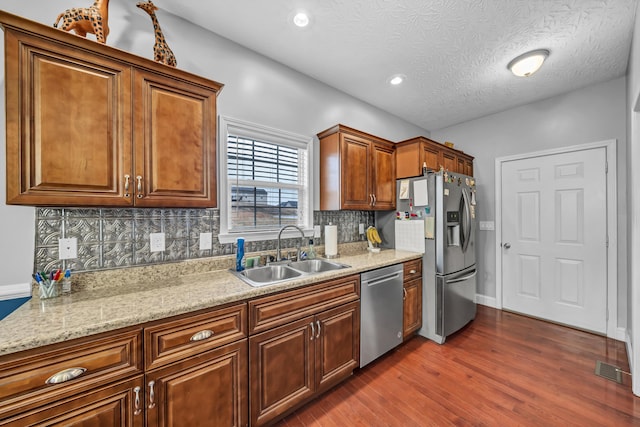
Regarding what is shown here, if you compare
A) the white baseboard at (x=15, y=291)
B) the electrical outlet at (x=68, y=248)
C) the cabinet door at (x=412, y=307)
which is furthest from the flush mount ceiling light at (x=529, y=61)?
the white baseboard at (x=15, y=291)

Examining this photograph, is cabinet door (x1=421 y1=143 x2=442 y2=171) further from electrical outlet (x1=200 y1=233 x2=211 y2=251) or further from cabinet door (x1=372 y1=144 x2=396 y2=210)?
electrical outlet (x1=200 y1=233 x2=211 y2=251)

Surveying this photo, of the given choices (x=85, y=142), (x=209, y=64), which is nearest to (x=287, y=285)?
(x=85, y=142)

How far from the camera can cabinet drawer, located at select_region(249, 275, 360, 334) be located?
144 centimetres

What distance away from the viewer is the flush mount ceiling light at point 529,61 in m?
2.14

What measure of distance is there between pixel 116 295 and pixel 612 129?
15.6 feet

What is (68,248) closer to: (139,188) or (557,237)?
(139,188)

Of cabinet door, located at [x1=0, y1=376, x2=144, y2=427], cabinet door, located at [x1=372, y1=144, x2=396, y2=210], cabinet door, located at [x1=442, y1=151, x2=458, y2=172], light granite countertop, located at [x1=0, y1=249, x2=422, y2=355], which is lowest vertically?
cabinet door, located at [x1=0, y1=376, x2=144, y2=427]

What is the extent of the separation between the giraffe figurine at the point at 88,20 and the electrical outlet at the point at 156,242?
117cm

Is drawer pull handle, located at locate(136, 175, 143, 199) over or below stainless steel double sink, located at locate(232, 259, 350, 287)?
over

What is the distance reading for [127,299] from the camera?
1.28 m

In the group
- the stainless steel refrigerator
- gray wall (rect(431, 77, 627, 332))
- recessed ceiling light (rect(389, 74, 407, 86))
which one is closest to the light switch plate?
gray wall (rect(431, 77, 627, 332))

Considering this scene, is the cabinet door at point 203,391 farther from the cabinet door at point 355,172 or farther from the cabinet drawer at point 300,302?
the cabinet door at point 355,172

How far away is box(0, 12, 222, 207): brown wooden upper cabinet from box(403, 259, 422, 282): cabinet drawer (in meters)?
1.94

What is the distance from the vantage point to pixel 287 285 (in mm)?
1539
